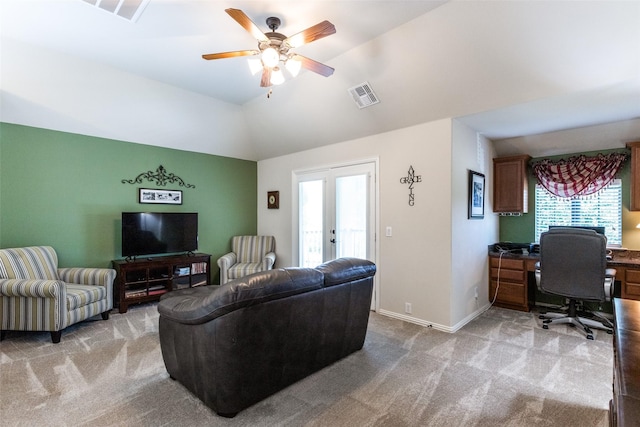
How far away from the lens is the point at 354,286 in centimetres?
264

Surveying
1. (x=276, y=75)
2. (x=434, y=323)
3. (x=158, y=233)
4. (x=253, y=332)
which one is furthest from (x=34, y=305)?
(x=434, y=323)

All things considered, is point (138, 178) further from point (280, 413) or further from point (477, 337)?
point (477, 337)

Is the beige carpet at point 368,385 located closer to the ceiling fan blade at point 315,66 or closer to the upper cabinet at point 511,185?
the upper cabinet at point 511,185

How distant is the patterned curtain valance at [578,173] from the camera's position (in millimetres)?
3996

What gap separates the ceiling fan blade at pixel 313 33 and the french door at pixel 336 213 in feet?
7.14

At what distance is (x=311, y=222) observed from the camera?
5.06m

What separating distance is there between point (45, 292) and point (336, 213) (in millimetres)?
3451

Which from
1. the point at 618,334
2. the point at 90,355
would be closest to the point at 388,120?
the point at 618,334

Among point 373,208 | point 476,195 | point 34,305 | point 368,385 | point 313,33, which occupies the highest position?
point 313,33

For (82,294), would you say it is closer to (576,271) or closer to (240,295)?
(240,295)

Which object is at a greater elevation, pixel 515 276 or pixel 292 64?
pixel 292 64

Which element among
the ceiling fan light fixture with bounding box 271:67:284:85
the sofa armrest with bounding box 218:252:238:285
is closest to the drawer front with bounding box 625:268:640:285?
the ceiling fan light fixture with bounding box 271:67:284:85

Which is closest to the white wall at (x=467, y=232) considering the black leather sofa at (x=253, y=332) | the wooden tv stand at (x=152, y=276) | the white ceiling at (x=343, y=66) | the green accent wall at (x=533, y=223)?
the white ceiling at (x=343, y=66)

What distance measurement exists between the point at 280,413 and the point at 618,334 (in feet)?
6.16
